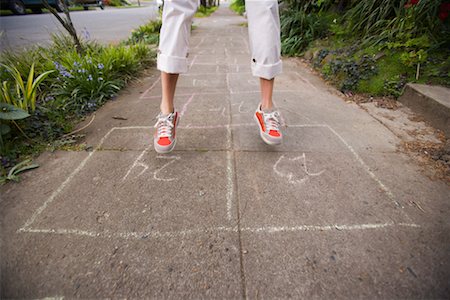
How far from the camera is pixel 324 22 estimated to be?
3877 millimetres

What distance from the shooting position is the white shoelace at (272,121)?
1554mm

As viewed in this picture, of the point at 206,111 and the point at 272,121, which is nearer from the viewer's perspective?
the point at 272,121

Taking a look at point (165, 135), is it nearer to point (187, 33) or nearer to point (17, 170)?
point (187, 33)

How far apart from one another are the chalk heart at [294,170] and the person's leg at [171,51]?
2.22 ft

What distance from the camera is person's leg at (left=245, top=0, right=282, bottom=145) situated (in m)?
1.37

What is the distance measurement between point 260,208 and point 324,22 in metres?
3.87

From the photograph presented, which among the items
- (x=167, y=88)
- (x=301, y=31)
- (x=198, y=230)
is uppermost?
(x=301, y=31)

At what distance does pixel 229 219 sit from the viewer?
1095 millimetres

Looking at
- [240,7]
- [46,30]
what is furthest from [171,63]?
[240,7]

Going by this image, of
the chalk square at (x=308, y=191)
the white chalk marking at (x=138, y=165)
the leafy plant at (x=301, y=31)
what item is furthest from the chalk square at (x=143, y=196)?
the leafy plant at (x=301, y=31)

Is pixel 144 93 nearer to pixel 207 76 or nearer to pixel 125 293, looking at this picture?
pixel 207 76

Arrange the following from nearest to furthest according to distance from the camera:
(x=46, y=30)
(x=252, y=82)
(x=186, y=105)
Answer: (x=186, y=105) < (x=252, y=82) < (x=46, y=30)

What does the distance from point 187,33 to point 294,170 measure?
1.03 m

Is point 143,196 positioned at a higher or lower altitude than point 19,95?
lower
